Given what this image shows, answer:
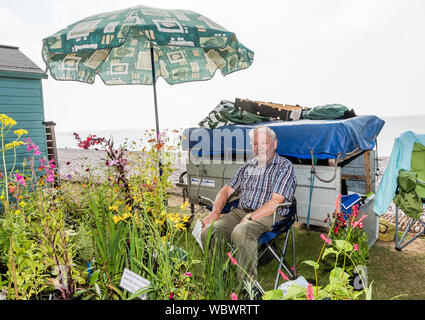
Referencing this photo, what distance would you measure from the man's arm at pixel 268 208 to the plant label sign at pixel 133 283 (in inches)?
57.7

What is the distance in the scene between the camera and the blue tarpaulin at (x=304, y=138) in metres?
3.12

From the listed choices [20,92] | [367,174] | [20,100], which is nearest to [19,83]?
[20,92]

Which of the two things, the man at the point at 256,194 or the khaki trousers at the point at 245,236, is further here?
the man at the point at 256,194

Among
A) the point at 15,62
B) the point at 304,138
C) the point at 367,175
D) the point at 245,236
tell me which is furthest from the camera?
the point at 15,62

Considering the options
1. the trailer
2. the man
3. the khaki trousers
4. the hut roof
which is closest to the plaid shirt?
the man

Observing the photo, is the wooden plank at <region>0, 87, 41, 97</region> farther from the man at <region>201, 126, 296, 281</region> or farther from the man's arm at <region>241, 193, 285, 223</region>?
the man's arm at <region>241, 193, 285, 223</region>

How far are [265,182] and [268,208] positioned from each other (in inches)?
12.0

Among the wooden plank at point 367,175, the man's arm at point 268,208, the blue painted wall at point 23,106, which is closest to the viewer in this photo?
the man's arm at point 268,208

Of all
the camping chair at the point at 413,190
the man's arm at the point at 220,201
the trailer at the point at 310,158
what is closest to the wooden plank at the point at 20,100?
the trailer at the point at 310,158

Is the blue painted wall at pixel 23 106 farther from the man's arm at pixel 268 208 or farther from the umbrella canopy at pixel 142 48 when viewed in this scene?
the man's arm at pixel 268 208

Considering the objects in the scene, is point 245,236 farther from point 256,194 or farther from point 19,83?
point 19,83

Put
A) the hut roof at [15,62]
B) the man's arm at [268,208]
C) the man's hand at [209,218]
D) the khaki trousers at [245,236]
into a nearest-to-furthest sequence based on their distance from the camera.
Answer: the khaki trousers at [245,236] → the man's arm at [268,208] → the man's hand at [209,218] → the hut roof at [15,62]

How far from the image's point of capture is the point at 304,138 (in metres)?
3.30
